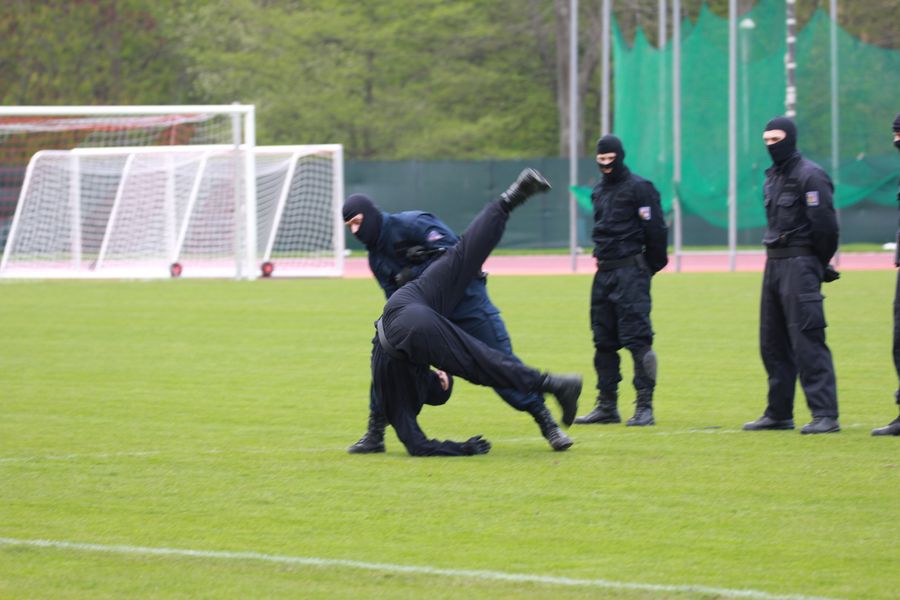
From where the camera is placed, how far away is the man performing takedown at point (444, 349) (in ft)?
28.3

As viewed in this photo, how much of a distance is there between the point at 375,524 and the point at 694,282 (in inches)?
759

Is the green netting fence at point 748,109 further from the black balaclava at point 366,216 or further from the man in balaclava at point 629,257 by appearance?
the black balaclava at point 366,216

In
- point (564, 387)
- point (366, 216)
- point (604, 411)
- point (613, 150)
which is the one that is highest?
point (613, 150)

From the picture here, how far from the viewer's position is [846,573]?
5914 mm

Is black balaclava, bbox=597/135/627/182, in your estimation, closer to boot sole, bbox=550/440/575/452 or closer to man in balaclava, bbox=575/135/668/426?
man in balaclava, bbox=575/135/668/426

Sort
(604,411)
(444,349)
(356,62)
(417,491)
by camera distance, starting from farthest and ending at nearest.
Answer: (356,62)
(604,411)
(444,349)
(417,491)

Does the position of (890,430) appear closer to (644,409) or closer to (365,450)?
(644,409)

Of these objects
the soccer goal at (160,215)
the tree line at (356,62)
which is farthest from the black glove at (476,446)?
the tree line at (356,62)

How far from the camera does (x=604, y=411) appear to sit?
10.5 metres

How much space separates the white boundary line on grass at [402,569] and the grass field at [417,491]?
0.05ft

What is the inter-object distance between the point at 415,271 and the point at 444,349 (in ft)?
2.17

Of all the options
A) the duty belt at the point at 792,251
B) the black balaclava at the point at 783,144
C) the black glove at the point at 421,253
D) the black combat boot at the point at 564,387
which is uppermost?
the black balaclava at the point at 783,144

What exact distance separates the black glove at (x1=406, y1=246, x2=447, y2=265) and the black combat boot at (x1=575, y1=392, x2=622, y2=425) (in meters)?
2.03

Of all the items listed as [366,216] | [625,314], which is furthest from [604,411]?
[366,216]
